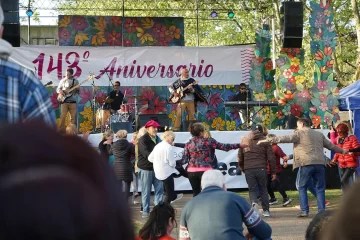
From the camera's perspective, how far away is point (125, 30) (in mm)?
25156

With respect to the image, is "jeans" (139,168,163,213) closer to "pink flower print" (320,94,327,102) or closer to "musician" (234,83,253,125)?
"musician" (234,83,253,125)

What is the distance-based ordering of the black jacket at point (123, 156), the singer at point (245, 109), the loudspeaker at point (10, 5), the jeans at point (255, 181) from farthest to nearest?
the singer at point (245, 109), the loudspeaker at point (10, 5), the black jacket at point (123, 156), the jeans at point (255, 181)

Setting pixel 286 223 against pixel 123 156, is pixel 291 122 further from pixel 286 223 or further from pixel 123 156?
pixel 286 223

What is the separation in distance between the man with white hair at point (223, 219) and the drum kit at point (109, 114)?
548 inches

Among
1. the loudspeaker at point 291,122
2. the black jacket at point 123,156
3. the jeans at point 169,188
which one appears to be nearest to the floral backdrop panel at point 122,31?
the loudspeaker at point 291,122

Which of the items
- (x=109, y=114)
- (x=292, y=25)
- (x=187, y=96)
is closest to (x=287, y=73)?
(x=292, y=25)

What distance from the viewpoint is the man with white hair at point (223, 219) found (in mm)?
6184

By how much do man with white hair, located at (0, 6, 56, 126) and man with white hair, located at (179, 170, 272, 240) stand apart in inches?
159

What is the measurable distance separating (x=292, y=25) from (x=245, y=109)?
7.95 ft

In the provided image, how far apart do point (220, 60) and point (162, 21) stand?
2910mm

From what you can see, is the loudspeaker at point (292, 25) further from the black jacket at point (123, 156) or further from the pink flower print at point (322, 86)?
the black jacket at point (123, 156)

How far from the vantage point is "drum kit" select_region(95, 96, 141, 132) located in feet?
68.7

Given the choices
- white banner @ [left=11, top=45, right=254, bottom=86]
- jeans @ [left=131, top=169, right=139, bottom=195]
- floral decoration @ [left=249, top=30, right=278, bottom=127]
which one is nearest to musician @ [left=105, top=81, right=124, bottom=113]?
white banner @ [left=11, top=45, right=254, bottom=86]

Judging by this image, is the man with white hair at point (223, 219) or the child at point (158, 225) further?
the child at point (158, 225)
